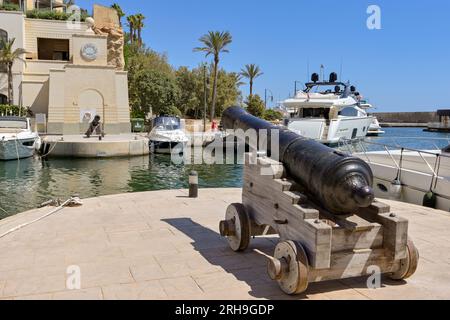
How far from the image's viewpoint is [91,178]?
62.7 ft

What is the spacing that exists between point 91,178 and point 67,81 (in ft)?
61.9

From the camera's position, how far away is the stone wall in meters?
98.4

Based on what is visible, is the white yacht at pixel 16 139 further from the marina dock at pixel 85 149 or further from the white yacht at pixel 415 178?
the white yacht at pixel 415 178

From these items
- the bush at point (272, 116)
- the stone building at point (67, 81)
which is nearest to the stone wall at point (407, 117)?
the bush at point (272, 116)

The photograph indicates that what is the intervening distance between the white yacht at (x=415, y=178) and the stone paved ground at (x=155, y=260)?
1.46 meters

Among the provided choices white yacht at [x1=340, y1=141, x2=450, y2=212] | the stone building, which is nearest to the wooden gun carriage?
white yacht at [x1=340, y1=141, x2=450, y2=212]

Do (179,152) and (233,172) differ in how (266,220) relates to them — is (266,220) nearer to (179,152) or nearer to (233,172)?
(233,172)

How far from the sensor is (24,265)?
509 centimetres

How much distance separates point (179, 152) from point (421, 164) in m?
18.8

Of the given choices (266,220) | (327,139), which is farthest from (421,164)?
(327,139)

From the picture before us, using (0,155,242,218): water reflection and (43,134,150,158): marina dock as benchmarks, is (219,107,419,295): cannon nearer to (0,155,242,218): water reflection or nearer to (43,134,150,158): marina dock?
(0,155,242,218): water reflection

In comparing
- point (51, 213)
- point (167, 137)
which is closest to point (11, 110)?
point (167, 137)

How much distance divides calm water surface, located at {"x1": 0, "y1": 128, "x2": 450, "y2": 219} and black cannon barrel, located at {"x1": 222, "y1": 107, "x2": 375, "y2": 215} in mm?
9555
